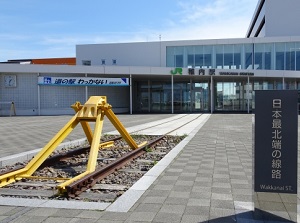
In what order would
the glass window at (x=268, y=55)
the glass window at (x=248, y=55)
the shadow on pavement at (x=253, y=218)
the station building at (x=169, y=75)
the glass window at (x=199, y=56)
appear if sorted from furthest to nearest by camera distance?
the glass window at (x=199, y=56) → the glass window at (x=248, y=55) → the glass window at (x=268, y=55) → the station building at (x=169, y=75) → the shadow on pavement at (x=253, y=218)

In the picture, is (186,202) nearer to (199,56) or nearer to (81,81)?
(81,81)

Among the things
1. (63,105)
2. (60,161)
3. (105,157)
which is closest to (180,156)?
(105,157)

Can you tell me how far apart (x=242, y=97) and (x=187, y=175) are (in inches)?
1385

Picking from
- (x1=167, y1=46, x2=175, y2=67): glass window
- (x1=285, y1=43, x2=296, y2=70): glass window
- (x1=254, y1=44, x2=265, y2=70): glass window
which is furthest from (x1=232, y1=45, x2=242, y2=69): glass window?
(x1=167, y1=46, x2=175, y2=67): glass window

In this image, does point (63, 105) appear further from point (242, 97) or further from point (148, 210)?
point (148, 210)

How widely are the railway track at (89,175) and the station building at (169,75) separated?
2289 centimetres

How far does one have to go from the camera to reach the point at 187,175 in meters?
6.56

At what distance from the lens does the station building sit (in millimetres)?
31750

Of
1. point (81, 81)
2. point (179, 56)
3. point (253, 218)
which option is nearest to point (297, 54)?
point (179, 56)

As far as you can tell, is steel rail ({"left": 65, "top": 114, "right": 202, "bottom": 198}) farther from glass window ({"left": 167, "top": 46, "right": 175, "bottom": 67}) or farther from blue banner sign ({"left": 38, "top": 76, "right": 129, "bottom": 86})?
glass window ({"left": 167, "top": 46, "right": 175, "bottom": 67})

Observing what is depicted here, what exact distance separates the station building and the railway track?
22.9 m

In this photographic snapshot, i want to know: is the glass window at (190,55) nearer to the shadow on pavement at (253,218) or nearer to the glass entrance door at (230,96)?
the glass entrance door at (230,96)

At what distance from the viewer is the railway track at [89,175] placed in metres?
5.42

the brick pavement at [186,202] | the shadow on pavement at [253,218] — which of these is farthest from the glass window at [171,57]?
the shadow on pavement at [253,218]
